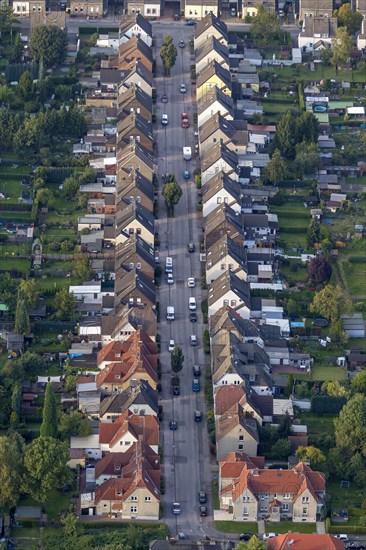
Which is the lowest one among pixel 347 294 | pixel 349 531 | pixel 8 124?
pixel 349 531

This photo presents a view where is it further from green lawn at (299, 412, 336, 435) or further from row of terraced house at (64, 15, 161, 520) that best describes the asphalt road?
green lawn at (299, 412, 336, 435)

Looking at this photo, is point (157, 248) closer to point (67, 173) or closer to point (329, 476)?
point (67, 173)

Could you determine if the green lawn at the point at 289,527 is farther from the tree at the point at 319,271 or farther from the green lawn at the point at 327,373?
the tree at the point at 319,271

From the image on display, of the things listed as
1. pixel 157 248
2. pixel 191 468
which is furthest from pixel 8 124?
pixel 191 468

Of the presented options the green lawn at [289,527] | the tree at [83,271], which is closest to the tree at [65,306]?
the tree at [83,271]

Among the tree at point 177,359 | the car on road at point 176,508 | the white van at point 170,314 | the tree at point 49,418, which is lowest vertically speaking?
the car on road at point 176,508
